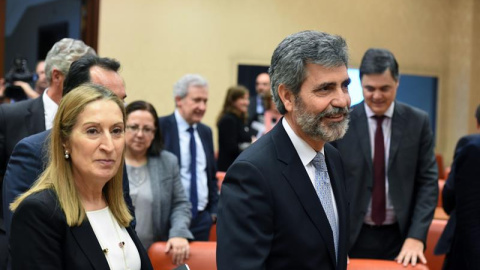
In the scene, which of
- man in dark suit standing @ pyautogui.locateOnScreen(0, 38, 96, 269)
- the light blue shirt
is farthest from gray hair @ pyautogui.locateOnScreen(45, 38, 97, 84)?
the light blue shirt

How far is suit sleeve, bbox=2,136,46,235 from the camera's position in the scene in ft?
7.46

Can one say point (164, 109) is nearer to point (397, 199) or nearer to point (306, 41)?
point (397, 199)

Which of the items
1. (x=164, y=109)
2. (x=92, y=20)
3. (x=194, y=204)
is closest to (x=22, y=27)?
(x=92, y=20)

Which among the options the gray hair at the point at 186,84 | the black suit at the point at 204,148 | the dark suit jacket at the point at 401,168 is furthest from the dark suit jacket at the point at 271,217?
the gray hair at the point at 186,84

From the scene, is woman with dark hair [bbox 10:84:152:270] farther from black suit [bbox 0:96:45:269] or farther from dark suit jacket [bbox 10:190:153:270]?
black suit [bbox 0:96:45:269]

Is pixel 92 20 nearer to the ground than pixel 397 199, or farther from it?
farther from it

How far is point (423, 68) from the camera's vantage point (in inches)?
385

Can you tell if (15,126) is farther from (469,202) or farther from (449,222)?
(449,222)

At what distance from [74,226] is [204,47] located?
6.53 m

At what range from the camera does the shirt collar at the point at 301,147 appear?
6.42 feet

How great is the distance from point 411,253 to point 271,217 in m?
1.41

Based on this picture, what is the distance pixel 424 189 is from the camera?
3309 millimetres

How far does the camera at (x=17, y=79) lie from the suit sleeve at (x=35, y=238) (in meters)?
3.01

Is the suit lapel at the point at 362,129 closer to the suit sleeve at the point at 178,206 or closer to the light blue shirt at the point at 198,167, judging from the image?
the suit sleeve at the point at 178,206
